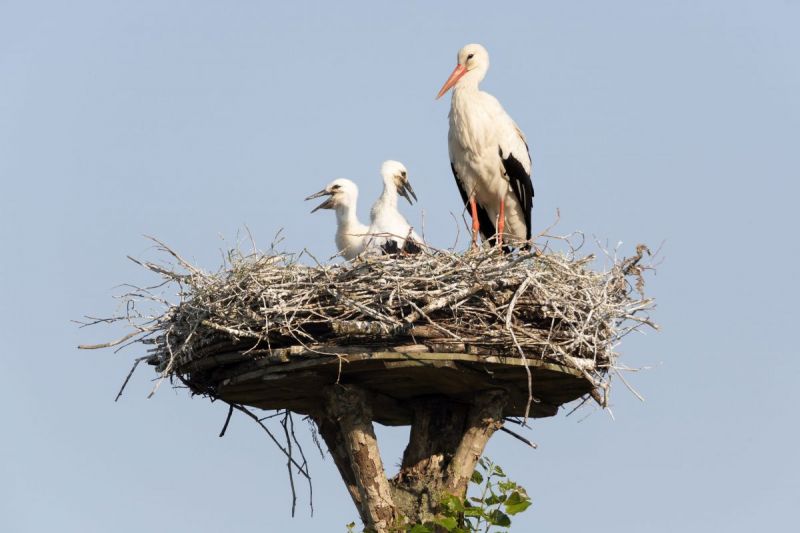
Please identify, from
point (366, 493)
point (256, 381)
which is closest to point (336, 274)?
point (256, 381)

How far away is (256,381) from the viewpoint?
7.44 metres

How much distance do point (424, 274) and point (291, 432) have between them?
1.51 metres

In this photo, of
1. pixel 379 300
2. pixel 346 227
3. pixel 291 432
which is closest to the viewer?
pixel 379 300

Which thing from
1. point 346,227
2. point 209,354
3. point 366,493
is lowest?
point 366,493

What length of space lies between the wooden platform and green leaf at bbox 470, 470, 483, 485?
43 centimetres

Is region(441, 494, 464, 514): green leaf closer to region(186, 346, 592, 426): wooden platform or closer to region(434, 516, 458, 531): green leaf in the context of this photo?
region(434, 516, 458, 531): green leaf

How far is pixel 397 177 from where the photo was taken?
32.6 feet

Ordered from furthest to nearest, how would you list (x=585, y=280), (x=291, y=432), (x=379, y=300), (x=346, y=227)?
1. (x=346, y=227)
2. (x=291, y=432)
3. (x=585, y=280)
4. (x=379, y=300)

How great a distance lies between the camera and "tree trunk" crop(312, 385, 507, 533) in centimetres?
759

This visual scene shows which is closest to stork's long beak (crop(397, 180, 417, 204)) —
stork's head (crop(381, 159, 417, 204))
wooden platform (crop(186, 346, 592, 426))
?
stork's head (crop(381, 159, 417, 204))

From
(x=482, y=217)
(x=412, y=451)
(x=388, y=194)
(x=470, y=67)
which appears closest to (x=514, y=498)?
(x=412, y=451)

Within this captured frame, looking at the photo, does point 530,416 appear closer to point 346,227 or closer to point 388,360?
point 388,360

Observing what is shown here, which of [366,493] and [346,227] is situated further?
[346,227]

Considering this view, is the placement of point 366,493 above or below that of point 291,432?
below
